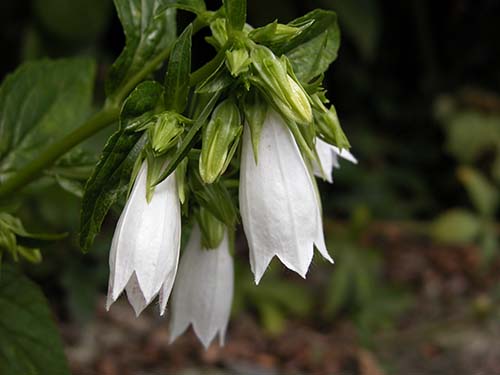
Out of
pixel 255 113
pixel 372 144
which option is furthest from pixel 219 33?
pixel 372 144

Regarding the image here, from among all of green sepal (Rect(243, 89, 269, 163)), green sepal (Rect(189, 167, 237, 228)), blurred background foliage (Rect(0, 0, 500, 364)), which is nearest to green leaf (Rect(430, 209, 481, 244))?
blurred background foliage (Rect(0, 0, 500, 364))

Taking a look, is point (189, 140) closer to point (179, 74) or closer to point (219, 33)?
point (179, 74)

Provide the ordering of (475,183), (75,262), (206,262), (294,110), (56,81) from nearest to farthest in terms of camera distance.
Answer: (294,110) < (206,262) < (56,81) < (75,262) < (475,183)

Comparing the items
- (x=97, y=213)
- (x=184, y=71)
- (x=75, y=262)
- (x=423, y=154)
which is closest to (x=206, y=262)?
(x=97, y=213)

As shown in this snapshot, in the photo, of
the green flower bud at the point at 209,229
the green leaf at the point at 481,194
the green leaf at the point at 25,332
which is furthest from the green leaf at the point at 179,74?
the green leaf at the point at 481,194

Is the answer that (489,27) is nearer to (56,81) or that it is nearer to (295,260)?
(56,81)

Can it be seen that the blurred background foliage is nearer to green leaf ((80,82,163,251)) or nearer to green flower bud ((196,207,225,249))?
green flower bud ((196,207,225,249))

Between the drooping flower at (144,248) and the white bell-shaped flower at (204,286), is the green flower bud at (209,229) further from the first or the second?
the drooping flower at (144,248)

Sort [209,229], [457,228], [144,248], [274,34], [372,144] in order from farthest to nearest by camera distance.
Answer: [372,144]
[457,228]
[209,229]
[274,34]
[144,248]
